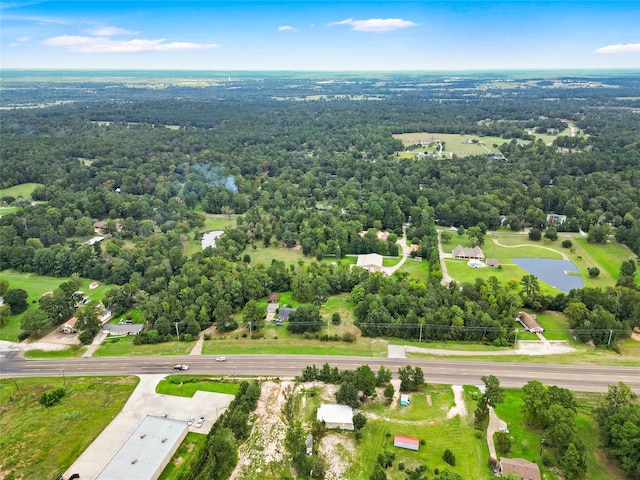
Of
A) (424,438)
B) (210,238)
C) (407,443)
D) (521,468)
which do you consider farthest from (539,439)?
(210,238)

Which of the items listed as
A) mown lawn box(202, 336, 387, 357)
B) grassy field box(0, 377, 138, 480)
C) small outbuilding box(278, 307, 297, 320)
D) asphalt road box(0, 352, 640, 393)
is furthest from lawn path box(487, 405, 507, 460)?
grassy field box(0, 377, 138, 480)

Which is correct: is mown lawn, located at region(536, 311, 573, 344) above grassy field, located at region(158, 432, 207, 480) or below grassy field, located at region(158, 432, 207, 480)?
above

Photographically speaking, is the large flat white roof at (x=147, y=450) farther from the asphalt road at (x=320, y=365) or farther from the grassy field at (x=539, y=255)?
the grassy field at (x=539, y=255)

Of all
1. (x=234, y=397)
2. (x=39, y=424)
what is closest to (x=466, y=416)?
(x=234, y=397)

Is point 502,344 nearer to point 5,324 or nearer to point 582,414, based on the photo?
point 582,414

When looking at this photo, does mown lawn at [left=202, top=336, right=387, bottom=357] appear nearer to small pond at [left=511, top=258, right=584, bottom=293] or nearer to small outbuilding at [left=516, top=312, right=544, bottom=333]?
small outbuilding at [left=516, top=312, right=544, bottom=333]

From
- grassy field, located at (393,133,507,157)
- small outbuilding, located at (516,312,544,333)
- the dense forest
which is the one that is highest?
grassy field, located at (393,133,507,157)

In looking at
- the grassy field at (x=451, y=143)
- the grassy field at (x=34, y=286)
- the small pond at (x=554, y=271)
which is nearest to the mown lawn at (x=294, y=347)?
the grassy field at (x=34, y=286)

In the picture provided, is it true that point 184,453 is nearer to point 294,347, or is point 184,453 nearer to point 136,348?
point 294,347
